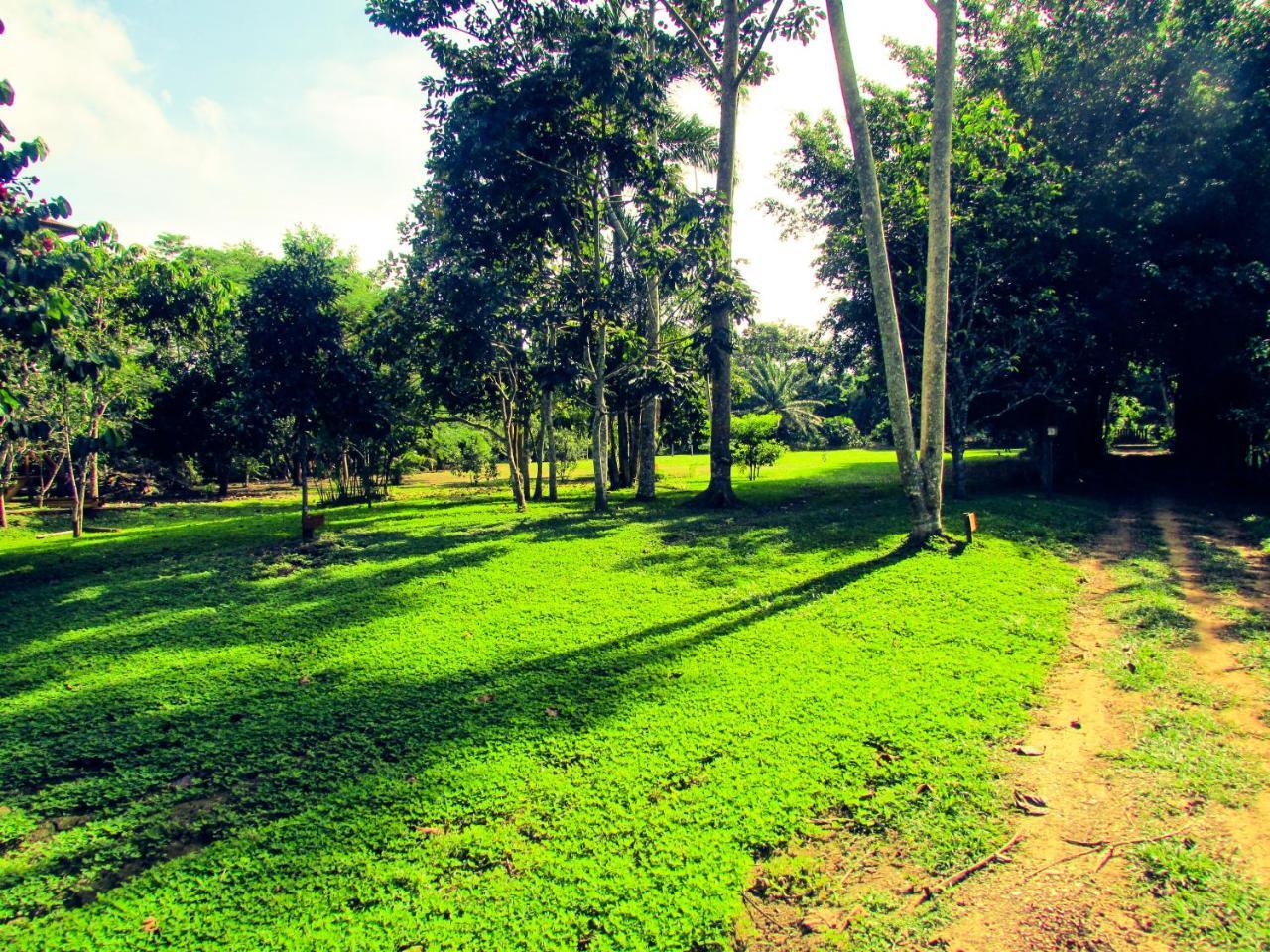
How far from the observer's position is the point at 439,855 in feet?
10.8

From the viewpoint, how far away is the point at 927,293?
380 inches

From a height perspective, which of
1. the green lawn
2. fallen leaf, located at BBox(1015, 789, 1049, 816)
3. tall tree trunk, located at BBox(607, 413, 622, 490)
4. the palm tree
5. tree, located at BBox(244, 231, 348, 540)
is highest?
the palm tree

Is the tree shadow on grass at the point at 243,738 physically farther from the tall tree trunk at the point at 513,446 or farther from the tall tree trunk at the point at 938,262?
the tall tree trunk at the point at 513,446

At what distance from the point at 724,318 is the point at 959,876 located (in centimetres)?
1187

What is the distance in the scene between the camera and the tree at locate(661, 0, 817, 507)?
43.6 feet

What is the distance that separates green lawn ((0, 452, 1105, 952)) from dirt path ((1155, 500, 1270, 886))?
1.14m

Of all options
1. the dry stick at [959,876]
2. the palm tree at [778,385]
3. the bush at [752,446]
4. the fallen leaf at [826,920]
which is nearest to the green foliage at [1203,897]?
the dry stick at [959,876]

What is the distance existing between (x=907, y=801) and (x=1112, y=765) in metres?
1.56

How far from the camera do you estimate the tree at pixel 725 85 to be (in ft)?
43.6

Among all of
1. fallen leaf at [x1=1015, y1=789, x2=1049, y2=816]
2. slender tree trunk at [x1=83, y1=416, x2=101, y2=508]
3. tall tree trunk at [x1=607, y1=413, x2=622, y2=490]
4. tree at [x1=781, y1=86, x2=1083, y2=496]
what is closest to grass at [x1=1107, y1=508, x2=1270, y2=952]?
fallen leaf at [x1=1015, y1=789, x2=1049, y2=816]

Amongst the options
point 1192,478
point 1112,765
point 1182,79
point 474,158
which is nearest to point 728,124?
point 474,158

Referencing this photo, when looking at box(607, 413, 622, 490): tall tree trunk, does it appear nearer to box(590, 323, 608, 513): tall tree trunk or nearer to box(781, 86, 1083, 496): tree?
box(590, 323, 608, 513): tall tree trunk

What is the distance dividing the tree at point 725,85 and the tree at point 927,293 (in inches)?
135

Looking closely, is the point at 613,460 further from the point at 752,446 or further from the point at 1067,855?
the point at 1067,855
